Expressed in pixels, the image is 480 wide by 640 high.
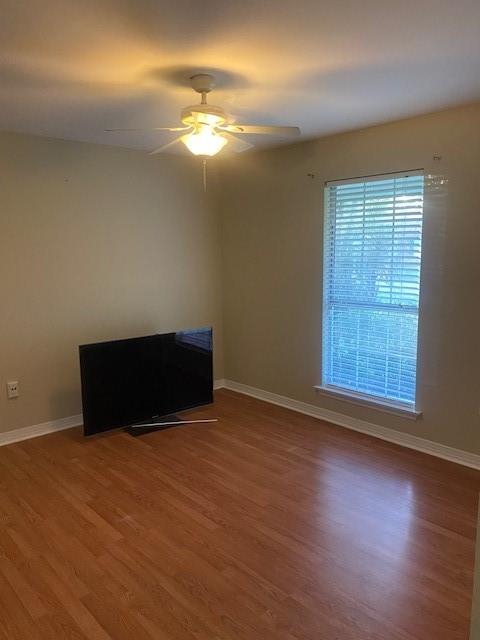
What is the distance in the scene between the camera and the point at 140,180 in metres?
4.21

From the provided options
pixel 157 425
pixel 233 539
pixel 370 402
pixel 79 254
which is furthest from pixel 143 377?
pixel 370 402

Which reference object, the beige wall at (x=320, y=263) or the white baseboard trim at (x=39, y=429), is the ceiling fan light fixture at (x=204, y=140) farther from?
the white baseboard trim at (x=39, y=429)

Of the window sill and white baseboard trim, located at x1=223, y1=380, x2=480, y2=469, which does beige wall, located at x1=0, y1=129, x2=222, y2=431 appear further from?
the window sill

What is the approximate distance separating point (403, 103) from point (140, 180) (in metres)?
2.30

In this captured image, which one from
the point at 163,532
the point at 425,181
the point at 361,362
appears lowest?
the point at 163,532

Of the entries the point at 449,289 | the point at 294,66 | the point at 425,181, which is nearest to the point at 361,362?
the point at 449,289

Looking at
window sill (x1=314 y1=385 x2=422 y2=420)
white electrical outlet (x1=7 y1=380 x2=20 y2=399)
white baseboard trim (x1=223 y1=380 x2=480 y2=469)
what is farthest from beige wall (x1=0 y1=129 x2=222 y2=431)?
window sill (x1=314 y1=385 x2=422 y2=420)

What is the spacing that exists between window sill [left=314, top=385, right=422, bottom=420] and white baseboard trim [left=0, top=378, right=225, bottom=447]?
213 centimetres

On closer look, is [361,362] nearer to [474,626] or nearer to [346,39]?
[346,39]

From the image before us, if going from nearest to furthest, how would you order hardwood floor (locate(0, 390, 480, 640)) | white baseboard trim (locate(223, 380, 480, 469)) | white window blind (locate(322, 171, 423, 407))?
1. hardwood floor (locate(0, 390, 480, 640))
2. white baseboard trim (locate(223, 380, 480, 469))
3. white window blind (locate(322, 171, 423, 407))

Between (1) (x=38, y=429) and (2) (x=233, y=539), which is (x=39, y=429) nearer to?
(1) (x=38, y=429)

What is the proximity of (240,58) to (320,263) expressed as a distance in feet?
6.76

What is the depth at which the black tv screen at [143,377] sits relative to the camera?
3574 millimetres

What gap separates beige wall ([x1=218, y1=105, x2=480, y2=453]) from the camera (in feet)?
10.3
